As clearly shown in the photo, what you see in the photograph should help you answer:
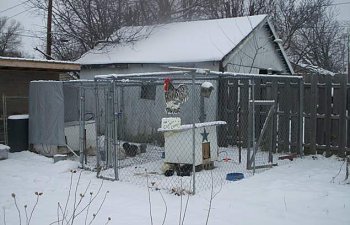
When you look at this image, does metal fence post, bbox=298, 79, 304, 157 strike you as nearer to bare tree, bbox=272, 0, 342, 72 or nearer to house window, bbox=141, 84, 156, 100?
house window, bbox=141, 84, 156, 100

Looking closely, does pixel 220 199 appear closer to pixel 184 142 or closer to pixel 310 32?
pixel 184 142

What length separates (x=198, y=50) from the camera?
1348 centimetres

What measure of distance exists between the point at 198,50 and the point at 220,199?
7.63 meters

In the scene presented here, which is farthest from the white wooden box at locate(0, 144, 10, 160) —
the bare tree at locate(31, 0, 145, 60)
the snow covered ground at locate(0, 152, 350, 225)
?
the bare tree at locate(31, 0, 145, 60)

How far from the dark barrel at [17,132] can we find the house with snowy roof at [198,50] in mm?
4199

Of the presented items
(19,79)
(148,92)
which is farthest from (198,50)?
(19,79)

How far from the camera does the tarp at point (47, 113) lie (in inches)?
420

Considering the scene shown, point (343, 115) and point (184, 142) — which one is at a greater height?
point (343, 115)

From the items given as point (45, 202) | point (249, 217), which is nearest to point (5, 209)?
point (45, 202)

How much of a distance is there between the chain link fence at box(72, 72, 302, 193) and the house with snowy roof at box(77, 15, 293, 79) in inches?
39.1

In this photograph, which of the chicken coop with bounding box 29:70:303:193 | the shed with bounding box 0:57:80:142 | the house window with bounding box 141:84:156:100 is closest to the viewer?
the chicken coop with bounding box 29:70:303:193

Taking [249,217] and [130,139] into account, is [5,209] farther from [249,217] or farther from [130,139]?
[130,139]

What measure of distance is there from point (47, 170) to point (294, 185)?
536 centimetres

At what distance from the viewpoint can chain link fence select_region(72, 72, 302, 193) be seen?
8.25m
